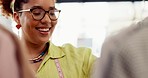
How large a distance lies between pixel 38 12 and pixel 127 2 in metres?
1.55

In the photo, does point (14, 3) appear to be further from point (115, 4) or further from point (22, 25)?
point (115, 4)

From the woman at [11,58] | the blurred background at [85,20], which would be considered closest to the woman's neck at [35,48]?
the woman at [11,58]

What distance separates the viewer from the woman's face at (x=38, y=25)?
4.75ft

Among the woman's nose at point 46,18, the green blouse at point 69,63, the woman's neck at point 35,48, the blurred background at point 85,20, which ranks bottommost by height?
the blurred background at point 85,20

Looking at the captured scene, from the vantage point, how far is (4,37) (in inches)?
20.0

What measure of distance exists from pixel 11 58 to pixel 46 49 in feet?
3.15

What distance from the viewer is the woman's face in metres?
1.45

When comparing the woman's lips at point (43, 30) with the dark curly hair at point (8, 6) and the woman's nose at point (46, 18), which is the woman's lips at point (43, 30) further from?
the dark curly hair at point (8, 6)

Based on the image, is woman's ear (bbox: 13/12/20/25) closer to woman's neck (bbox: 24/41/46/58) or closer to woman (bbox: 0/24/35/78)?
woman's neck (bbox: 24/41/46/58)

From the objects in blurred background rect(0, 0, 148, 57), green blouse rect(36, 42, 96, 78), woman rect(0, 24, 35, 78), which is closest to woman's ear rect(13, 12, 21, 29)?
green blouse rect(36, 42, 96, 78)

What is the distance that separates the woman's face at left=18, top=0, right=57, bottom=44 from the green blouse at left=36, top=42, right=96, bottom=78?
0.08m

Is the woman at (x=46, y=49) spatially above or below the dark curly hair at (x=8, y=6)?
below

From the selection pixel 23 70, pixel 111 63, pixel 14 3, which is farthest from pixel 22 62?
pixel 14 3

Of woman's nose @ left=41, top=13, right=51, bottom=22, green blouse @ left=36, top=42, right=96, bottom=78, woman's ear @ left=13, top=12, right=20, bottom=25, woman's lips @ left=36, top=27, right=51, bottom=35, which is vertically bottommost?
green blouse @ left=36, top=42, right=96, bottom=78
